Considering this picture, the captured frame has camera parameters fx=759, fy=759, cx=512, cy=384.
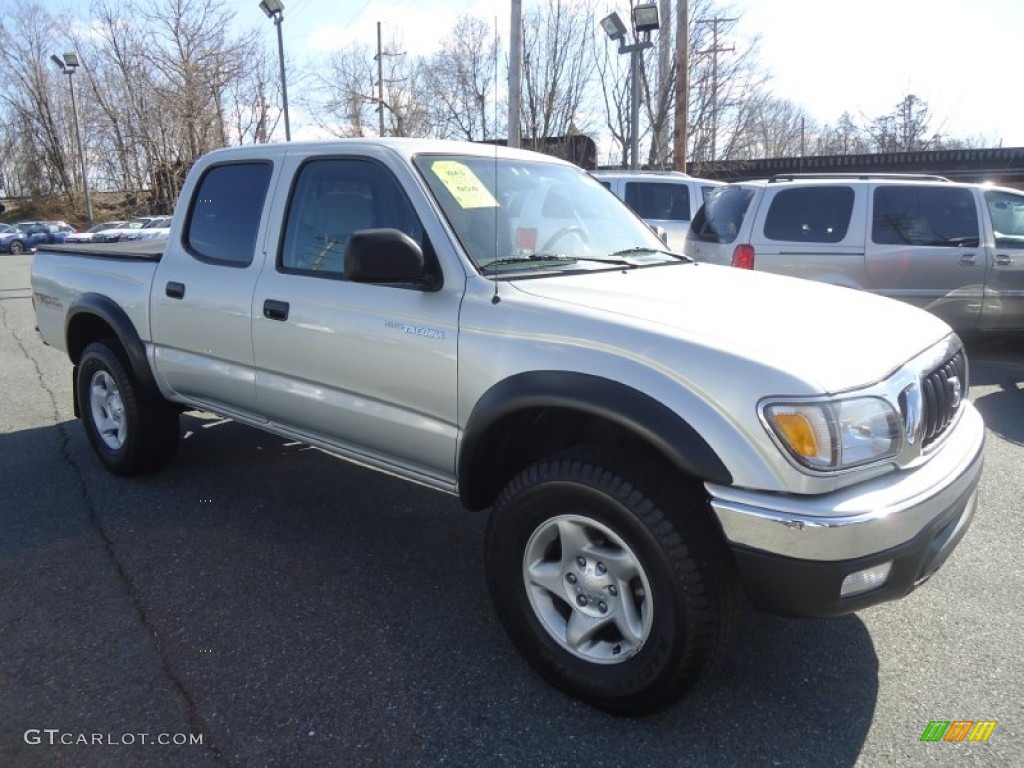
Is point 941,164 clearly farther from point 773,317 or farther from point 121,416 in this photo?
point 121,416

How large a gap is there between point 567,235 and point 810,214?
5071 mm

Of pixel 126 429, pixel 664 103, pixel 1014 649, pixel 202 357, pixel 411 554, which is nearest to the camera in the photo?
pixel 1014 649

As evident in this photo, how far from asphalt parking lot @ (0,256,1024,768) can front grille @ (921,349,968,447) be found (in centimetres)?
90

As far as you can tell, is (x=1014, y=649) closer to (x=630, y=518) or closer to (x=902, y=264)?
(x=630, y=518)

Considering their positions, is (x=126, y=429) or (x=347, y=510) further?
(x=126, y=429)

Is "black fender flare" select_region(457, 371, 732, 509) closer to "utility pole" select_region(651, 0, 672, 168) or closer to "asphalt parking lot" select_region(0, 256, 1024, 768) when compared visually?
"asphalt parking lot" select_region(0, 256, 1024, 768)

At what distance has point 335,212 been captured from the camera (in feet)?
11.5

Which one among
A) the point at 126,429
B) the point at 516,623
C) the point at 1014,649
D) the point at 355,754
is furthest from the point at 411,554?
the point at 1014,649

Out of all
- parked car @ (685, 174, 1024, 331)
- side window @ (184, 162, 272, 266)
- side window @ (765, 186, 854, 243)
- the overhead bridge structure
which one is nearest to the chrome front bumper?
side window @ (184, 162, 272, 266)

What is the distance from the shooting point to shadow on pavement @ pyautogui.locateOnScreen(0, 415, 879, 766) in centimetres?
238

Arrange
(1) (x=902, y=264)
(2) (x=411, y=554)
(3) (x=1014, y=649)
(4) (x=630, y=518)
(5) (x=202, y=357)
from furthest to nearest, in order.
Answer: (1) (x=902, y=264) → (5) (x=202, y=357) → (2) (x=411, y=554) → (3) (x=1014, y=649) → (4) (x=630, y=518)

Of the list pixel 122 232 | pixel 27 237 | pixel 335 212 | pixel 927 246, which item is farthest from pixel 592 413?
pixel 27 237

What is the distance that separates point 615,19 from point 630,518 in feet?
47.6

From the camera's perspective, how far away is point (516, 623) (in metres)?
2.69
